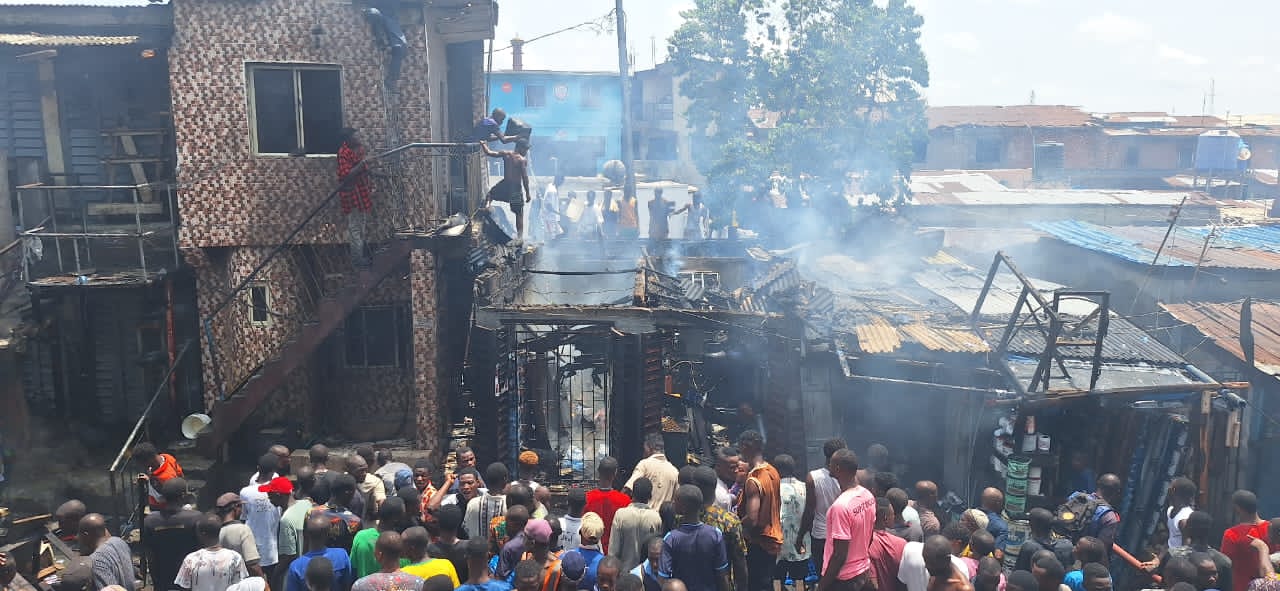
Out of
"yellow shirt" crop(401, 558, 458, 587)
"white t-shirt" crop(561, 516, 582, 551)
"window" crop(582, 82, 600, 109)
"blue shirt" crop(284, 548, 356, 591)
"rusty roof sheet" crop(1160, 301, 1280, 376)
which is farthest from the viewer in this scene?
"window" crop(582, 82, 600, 109)

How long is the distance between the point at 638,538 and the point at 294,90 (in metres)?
8.91

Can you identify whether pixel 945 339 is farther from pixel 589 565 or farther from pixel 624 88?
pixel 624 88

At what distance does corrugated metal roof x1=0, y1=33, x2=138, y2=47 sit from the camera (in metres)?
12.8

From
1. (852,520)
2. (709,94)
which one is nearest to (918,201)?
(709,94)

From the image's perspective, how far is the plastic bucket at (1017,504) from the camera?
11.5m

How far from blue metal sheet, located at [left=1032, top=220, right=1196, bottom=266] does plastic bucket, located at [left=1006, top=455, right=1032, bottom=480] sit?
30.1 feet

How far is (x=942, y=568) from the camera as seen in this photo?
6.39 meters

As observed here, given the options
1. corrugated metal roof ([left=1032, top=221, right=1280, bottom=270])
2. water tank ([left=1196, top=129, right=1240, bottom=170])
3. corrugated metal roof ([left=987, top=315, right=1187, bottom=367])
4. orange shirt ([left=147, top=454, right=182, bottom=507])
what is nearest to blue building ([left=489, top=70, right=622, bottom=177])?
water tank ([left=1196, top=129, right=1240, bottom=170])

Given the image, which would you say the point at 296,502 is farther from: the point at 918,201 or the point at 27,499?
the point at 918,201

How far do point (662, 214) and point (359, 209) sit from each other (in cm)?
1490

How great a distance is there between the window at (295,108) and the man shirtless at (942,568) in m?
10.2

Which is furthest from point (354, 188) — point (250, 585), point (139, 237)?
point (250, 585)

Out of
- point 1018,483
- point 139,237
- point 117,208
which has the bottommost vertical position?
point 1018,483

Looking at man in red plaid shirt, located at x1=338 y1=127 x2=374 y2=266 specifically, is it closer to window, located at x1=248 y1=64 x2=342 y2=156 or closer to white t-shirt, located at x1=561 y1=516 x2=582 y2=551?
window, located at x1=248 y1=64 x2=342 y2=156
